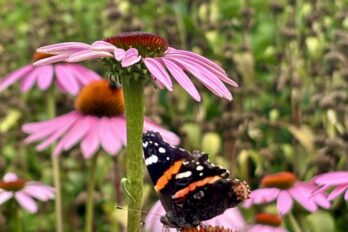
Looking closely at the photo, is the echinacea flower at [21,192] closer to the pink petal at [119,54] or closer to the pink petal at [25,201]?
the pink petal at [25,201]

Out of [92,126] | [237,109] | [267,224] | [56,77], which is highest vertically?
[56,77]


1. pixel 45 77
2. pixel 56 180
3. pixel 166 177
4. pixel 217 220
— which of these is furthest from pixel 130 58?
pixel 45 77

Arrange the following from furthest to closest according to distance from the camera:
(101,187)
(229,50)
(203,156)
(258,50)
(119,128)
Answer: (258,50)
(229,50)
(101,187)
(119,128)
(203,156)

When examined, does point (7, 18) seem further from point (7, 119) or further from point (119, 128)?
point (119, 128)

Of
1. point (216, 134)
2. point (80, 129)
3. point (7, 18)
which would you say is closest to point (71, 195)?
point (216, 134)

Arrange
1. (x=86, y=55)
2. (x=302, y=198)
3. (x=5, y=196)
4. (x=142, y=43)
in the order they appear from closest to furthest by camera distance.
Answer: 1. (x=86, y=55)
2. (x=142, y=43)
3. (x=302, y=198)
4. (x=5, y=196)

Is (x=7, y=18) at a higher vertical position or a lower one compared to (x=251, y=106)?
higher

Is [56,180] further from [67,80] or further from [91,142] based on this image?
[67,80]
